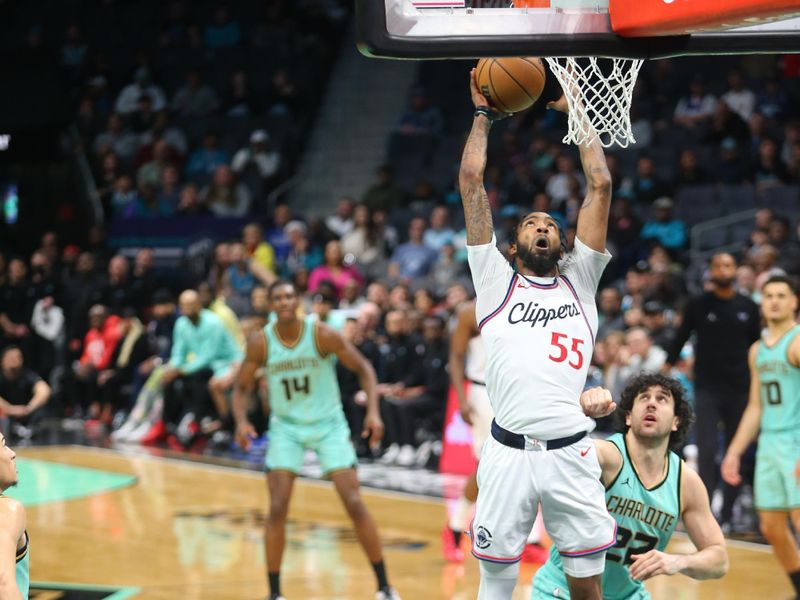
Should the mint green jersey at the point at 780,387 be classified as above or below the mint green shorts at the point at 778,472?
above

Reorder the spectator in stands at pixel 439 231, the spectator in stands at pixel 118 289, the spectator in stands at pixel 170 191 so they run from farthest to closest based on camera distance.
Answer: the spectator in stands at pixel 170 191 → the spectator in stands at pixel 118 289 → the spectator in stands at pixel 439 231

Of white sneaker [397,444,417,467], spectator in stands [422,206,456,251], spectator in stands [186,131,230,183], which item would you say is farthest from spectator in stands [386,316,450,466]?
spectator in stands [186,131,230,183]

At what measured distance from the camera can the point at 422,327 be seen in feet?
44.7

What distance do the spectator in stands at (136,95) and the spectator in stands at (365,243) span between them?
5.51 m

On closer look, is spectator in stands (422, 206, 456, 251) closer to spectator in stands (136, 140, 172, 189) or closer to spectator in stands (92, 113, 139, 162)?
spectator in stands (136, 140, 172, 189)

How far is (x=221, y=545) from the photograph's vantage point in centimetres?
937

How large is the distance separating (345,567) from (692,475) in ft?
12.2

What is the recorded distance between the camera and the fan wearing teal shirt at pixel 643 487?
530cm

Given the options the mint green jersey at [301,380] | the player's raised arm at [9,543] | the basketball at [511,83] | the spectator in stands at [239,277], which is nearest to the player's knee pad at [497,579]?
the basketball at [511,83]

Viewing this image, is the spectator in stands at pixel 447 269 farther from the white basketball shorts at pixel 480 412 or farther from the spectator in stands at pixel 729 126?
the white basketball shorts at pixel 480 412

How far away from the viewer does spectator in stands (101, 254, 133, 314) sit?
57.3 feet

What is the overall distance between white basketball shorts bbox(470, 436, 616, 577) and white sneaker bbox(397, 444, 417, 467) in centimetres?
775

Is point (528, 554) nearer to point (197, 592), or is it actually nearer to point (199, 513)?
point (197, 592)

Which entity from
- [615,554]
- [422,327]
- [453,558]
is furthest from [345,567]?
[422,327]
